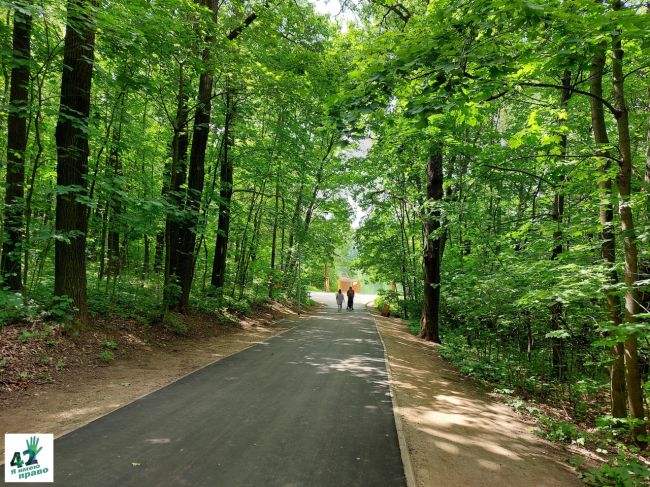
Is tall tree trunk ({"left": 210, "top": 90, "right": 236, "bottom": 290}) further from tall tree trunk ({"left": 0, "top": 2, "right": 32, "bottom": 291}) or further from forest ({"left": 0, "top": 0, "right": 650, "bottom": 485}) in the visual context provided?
tall tree trunk ({"left": 0, "top": 2, "right": 32, "bottom": 291})

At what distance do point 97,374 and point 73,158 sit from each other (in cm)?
429

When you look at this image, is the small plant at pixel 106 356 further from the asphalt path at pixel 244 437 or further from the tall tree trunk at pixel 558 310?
the tall tree trunk at pixel 558 310

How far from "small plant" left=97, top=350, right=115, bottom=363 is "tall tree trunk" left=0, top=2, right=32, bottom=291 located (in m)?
2.18

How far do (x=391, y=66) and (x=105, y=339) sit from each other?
26.2 ft

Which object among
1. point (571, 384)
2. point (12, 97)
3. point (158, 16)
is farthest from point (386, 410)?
point (12, 97)

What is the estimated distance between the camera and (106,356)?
7160 millimetres

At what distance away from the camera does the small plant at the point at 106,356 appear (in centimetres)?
712

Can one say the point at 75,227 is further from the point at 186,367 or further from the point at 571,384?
the point at 571,384

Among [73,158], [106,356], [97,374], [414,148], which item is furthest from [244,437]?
[414,148]

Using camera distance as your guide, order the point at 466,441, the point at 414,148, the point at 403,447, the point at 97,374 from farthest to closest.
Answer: the point at 414,148, the point at 97,374, the point at 466,441, the point at 403,447

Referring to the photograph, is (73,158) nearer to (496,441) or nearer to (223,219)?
(223,219)

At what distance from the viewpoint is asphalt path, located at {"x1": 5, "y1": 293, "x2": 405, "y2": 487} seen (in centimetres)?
343

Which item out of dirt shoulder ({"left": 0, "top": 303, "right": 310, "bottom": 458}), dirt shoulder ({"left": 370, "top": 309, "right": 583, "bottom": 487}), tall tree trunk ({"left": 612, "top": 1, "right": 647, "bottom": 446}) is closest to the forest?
tall tree trunk ({"left": 612, "top": 1, "right": 647, "bottom": 446})

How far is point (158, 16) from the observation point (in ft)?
23.2
